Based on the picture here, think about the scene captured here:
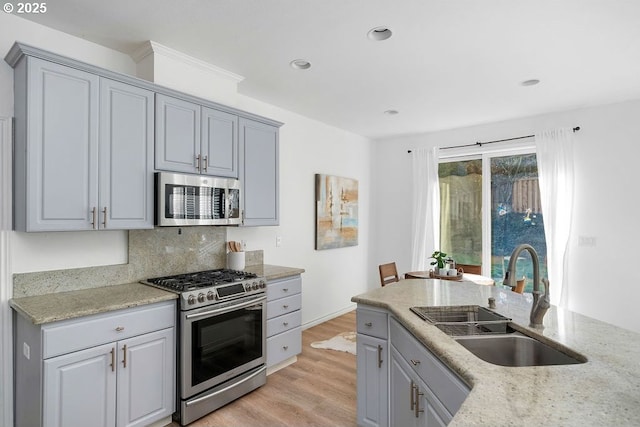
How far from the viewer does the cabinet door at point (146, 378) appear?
7.20 feet

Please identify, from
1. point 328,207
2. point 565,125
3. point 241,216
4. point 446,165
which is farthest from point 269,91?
point 565,125

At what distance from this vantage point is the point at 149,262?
2883 mm

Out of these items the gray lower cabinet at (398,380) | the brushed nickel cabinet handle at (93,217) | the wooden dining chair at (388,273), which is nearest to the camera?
the gray lower cabinet at (398,380)

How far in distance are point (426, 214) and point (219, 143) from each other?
11.3 feet

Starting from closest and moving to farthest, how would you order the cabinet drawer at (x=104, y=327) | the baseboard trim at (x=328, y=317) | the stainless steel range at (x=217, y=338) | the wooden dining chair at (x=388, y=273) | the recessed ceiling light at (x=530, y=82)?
the cabinet drawer at (x=104, y=327) < the stainless steel range at (x=217, y=338) < the recessed ceiling light at (x=530, y=82) < the wooden dining chair at (x=388, y=273) < the baseboard trim at (x=328, y=317)

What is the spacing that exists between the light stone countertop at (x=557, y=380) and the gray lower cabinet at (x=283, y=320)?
159cm

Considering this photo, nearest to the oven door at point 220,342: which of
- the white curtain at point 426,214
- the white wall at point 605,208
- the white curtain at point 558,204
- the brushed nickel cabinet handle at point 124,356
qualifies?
the brushed nickel cabinet handle at point 124,356

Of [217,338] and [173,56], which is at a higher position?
[173,56]

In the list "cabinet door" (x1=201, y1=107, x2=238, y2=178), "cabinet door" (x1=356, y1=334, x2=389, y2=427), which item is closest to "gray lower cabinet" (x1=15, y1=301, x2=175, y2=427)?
"cabinet door" (x1=201, y1=107, x2=238, y2=178)

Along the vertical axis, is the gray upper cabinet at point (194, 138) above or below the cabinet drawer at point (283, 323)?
above

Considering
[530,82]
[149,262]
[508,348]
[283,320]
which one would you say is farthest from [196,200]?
[530,82]

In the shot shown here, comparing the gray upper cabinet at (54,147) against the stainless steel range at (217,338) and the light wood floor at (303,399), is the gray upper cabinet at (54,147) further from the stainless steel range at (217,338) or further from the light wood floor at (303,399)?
the light wood floor at (303,399)

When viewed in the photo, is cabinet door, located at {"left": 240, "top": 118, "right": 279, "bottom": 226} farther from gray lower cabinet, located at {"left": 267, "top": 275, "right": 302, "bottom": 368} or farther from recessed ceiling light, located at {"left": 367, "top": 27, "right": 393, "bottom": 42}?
recessed ceiling light, located at {"left": 367, "top": 27, "right": 393, "bottom": 42}

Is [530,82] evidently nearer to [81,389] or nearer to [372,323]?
[372,323]
